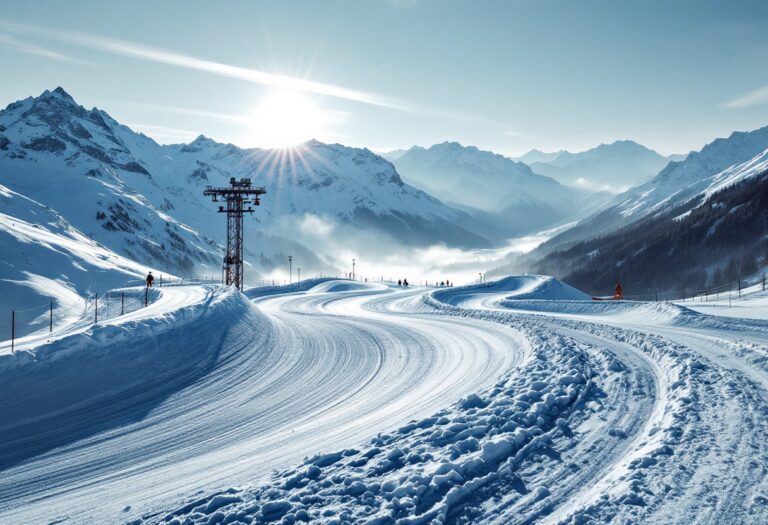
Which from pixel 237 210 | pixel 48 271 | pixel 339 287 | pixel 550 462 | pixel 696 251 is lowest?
pixel 550 462

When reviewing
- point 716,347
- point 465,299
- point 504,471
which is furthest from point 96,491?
point 465,299

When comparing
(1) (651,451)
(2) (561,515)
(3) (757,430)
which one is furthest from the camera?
(3) (757,430)

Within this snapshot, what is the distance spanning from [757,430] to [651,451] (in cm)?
211

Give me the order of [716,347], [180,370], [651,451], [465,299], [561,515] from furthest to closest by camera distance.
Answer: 1. [465,299]
2. [716,347]
3. [180,370]
4. [651,451]
5. [561,515]

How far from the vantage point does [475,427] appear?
754 centimetres

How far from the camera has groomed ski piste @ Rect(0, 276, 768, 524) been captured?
18.5 ft

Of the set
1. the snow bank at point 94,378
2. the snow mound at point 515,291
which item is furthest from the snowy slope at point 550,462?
the snow mound at point 515,291

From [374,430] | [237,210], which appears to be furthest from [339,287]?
[374,430]

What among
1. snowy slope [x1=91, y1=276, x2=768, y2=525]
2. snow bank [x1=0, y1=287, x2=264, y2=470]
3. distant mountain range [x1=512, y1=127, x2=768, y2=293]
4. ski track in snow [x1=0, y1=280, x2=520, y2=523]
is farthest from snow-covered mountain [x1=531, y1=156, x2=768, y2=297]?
snow bank [x1=0, y1=287, x2=264, y2=470]

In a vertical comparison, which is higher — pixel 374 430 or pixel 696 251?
pixel 696 251

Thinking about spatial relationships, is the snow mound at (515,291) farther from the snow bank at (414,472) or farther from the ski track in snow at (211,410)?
the snow bank at (414,472)

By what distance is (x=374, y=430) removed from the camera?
8055 millimetres

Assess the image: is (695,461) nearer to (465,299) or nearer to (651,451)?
(651,451)

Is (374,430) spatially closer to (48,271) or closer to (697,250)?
(48,271)
